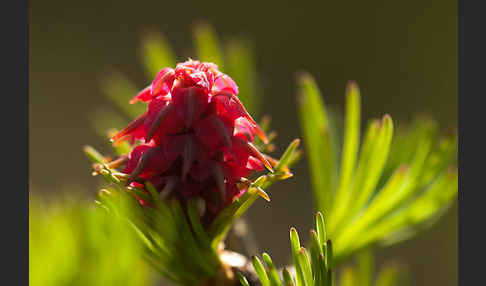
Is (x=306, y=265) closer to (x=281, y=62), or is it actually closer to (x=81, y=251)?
(x=81, y=251)

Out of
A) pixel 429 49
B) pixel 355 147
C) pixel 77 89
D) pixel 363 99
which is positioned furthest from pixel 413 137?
pixel 77 89

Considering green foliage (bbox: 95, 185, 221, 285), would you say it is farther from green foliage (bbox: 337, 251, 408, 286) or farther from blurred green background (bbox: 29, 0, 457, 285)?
blurred green background (bbox: 29, 0, 457, 285)

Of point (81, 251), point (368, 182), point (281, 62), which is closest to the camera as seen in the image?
point (81, 251)

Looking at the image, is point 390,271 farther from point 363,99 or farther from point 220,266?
point 363,99

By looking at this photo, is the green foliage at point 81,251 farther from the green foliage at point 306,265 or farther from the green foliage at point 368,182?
the green foliage at point 368,182

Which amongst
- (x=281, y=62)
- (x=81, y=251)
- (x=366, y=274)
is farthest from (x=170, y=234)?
(x=281, y=62)

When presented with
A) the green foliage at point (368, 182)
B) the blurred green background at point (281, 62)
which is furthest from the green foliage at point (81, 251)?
the blurred green background at point (281, 62)
